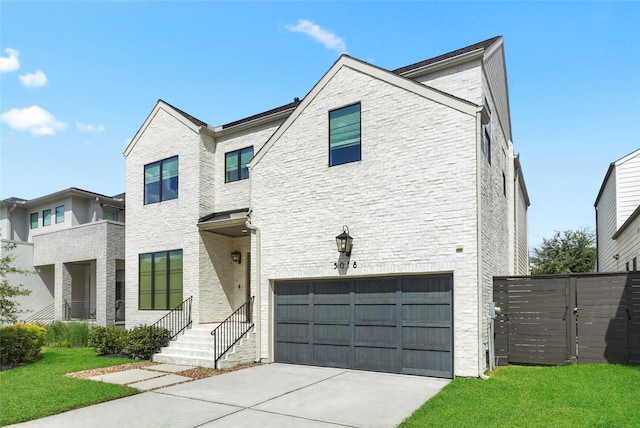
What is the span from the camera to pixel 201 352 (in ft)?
39.8

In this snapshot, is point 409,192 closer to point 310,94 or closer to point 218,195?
point 310,94

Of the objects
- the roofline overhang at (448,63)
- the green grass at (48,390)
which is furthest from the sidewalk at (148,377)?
the roofline overhang at (448,63)

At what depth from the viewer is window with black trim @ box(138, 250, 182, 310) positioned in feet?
50.8

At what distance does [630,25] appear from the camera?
32.4 ft

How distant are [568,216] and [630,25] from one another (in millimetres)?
29264

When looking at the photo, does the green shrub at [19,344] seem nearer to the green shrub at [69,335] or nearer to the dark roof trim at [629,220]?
the green shrub at [69,335]

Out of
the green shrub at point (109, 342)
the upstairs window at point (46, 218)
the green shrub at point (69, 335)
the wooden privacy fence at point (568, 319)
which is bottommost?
the green shrub at point (69, 335)

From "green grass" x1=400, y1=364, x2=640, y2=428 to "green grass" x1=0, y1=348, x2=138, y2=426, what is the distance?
569 centimetres

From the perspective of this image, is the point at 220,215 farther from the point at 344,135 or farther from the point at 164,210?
the point at 344,135

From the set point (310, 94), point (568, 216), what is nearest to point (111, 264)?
point (310, 94)

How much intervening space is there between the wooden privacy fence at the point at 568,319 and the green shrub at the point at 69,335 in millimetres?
14341

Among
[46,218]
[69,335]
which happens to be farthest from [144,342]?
[46,218]

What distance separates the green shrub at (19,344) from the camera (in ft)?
39.6

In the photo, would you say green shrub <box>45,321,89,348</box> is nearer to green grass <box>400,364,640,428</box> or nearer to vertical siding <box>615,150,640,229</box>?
green grass <box>400,364,640,428</box>
